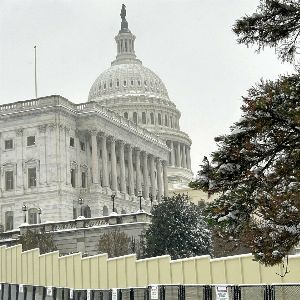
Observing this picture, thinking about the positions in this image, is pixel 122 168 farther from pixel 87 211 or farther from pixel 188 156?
pixel 188 156

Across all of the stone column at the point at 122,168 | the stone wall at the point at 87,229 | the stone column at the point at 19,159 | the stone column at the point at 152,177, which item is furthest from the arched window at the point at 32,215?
the stone column at the point at 152,177

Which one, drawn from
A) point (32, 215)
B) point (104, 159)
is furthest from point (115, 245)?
point (104, 159)

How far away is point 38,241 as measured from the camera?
67.7 m

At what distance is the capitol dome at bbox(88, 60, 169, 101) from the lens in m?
174

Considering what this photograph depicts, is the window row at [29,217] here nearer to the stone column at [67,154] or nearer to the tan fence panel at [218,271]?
the stone column at [67,154]

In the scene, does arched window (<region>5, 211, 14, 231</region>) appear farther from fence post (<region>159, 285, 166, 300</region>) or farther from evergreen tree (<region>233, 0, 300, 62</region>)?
evergreen tree (<region>233, 0, 300, 62</region>)

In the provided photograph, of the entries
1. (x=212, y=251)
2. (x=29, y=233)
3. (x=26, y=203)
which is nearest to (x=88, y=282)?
(x=212, y=251)

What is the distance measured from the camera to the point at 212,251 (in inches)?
2366

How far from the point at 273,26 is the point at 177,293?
8.64 m

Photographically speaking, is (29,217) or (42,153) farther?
(42,153)

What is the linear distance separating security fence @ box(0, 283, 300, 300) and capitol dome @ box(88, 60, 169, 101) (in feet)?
479

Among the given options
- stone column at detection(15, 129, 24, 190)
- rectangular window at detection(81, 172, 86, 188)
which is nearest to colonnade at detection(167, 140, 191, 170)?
rectangular window at detection(81, 172, 86, 188)

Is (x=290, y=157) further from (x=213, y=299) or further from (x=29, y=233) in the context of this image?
(x=29, y=233)

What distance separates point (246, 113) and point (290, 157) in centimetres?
112
